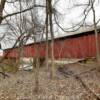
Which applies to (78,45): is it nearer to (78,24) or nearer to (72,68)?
(78,24)

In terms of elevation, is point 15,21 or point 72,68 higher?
point 15,21

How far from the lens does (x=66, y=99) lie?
13766mm

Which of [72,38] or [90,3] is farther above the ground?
[90,3]

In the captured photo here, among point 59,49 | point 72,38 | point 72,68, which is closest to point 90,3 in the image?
point 72,68

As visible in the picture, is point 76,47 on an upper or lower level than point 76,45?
lower

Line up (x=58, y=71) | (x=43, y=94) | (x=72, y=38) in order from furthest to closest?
1. (x=72, y=38)
2. (x=58, y=71)
3. (x=43, y=94)

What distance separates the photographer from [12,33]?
32.4m

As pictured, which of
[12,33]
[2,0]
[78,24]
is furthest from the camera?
[12,33]

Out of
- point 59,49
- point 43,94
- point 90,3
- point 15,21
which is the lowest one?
point 59,49

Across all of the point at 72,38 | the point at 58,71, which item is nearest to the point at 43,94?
the point at 58,71

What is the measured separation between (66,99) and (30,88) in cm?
455

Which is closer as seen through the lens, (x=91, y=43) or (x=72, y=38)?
(x=91, y=43)

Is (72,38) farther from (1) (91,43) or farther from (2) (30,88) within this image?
(2) (30,88)

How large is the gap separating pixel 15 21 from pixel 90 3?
8.95 metres
